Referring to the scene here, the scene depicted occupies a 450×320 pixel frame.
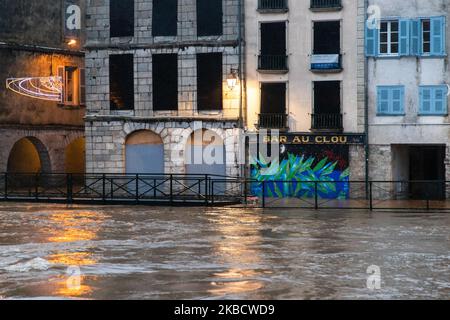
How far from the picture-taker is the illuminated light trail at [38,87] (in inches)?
1460

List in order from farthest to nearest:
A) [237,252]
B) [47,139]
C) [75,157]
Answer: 1. [75,157]
2. [47,139]
3. [237,252]

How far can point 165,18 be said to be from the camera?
3297 centimetres

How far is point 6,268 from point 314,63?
20431mm

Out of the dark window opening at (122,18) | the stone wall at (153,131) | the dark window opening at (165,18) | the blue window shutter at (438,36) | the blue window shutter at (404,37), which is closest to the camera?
the blue window shutter at (438,36)

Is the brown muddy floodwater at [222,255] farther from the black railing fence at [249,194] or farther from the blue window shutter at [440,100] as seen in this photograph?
the blue window shutter at [440,100]

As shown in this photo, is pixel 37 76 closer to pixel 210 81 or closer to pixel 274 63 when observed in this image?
pixel 210 81

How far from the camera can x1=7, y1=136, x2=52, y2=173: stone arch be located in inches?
1523

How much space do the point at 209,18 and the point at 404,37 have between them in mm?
7442

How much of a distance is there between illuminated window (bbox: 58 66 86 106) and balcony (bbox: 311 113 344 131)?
12542 millimetres

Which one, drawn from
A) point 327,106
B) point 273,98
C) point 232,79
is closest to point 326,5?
point 327,106

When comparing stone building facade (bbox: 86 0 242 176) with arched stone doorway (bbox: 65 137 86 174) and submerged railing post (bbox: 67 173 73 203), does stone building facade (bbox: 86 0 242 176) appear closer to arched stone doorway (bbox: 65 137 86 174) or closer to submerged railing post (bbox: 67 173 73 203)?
submerged railing post (bbox: 67 173 73 203)

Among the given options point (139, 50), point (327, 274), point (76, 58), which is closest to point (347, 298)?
point (327, 274)

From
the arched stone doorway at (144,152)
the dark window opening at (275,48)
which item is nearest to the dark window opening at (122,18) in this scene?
the arched stone doorway at (144,152)

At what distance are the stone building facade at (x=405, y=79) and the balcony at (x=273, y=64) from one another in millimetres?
3174
